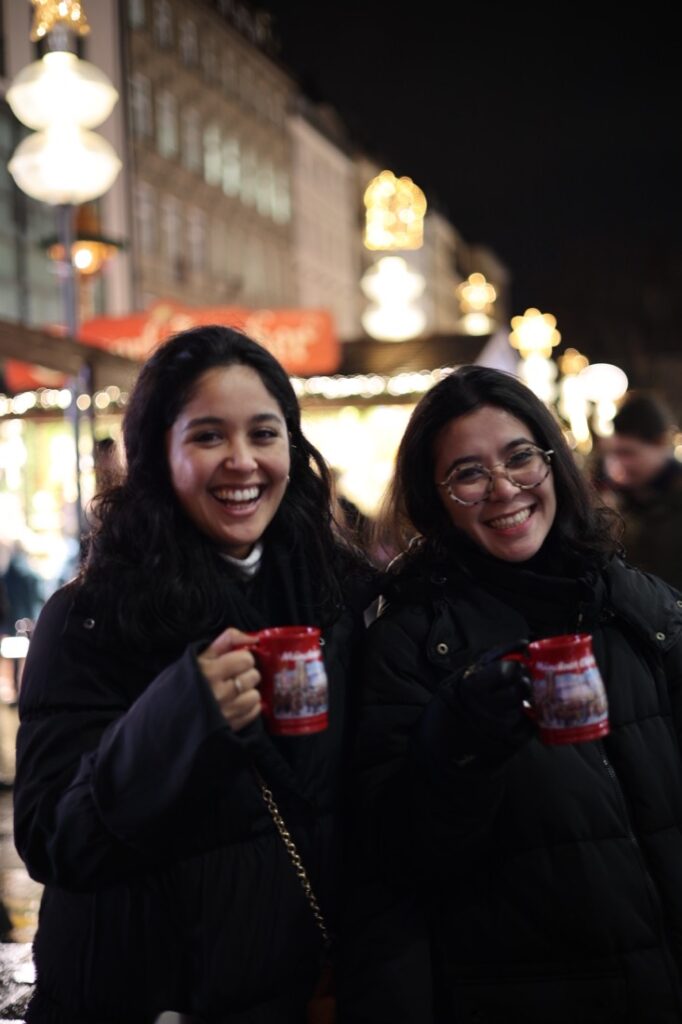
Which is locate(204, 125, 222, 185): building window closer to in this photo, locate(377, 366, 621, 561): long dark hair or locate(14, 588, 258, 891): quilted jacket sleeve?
locate(377, 366, 621, 561): long dark hair

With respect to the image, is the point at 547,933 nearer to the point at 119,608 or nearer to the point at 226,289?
the point at 119,608

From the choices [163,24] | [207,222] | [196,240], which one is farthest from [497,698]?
[207,222]

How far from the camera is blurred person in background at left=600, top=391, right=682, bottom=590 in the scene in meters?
6.08

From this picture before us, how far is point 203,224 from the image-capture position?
142 ft

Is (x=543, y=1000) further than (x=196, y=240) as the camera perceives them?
No

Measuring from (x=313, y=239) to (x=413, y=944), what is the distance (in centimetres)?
5423

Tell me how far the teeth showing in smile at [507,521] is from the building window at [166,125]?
3851 cm

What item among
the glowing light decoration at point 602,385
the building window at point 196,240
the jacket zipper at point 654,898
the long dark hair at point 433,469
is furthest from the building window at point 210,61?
the jacket zipper at point 654,898

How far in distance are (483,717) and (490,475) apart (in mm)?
752

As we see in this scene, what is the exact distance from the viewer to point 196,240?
42.3 metres

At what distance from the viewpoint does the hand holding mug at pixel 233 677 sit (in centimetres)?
219

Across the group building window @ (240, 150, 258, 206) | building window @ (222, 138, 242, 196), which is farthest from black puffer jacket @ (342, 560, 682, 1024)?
building window @ (240, 150, 258, 206)

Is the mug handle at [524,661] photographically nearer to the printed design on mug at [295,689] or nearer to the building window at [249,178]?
the printed design on mug at [295,689]

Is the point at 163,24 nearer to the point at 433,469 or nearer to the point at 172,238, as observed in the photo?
the point at 172,238
